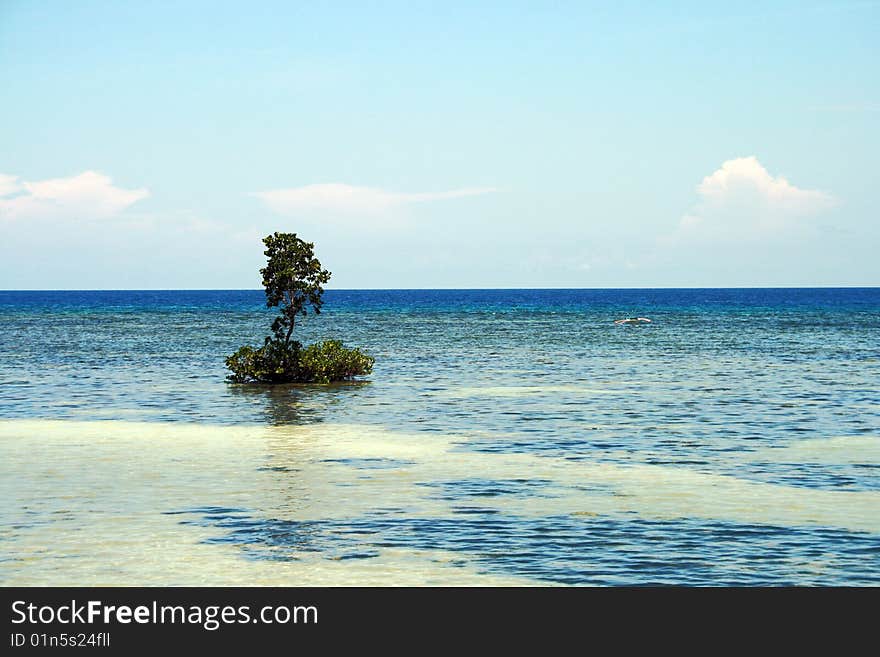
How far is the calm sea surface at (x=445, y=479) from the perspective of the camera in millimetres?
18234

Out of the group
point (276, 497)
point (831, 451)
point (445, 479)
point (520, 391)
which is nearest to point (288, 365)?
point (520, 391)

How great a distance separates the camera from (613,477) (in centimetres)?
2641

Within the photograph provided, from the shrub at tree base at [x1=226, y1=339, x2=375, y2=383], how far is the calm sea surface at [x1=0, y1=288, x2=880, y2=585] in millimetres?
1635

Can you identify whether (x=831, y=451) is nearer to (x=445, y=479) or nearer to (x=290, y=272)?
(x=445, y=479)

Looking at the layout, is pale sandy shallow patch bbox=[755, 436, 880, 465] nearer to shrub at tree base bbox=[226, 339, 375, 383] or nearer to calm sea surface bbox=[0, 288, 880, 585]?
calm sea surface bbox=[0, 288, 880, 585]

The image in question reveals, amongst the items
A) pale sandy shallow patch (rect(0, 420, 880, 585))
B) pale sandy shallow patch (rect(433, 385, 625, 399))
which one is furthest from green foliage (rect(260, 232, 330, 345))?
pale sandy shallow patch (rect(0, 420, 880, 585))

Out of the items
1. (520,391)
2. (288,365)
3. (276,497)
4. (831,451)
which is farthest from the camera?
(288,365)

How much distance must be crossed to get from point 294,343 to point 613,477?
30616 millimetres

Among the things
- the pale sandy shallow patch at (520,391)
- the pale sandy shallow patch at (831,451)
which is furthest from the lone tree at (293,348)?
the pale sandy shallow patch at (831,451)

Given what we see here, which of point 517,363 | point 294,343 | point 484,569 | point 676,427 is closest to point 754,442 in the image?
point 676,427

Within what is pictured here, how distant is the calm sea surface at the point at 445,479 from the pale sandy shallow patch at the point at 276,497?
8 centimetres

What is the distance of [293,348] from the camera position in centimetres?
5444

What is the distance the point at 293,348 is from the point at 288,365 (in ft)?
4.59
